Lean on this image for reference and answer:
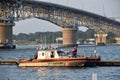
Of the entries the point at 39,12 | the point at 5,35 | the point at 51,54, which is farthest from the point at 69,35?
the point at 51,54

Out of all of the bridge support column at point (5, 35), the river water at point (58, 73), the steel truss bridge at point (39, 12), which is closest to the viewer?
the river water at point (58, 73)

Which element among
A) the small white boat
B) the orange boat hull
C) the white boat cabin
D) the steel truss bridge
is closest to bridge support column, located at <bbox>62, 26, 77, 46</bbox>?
the steel truss bridge

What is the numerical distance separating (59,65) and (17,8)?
10805 cm

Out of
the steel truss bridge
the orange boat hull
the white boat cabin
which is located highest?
the steel truss bridge

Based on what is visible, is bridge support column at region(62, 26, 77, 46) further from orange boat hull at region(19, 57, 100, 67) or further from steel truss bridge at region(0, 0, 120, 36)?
orange boat hull at region(19, 57, 100, 67)

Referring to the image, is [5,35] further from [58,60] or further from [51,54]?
[58,60]

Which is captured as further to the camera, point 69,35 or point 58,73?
point 69,35

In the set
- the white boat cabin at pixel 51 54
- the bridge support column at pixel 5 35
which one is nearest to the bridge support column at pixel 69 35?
the bridge support column at pixel 5 35

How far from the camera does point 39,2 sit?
173 meters

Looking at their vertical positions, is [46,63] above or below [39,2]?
below

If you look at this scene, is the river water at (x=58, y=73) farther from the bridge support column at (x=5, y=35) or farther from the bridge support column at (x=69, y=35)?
the bridge support column at (x=69, y=35)

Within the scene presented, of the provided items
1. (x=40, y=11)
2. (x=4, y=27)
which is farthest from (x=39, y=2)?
(x=4, y=27)

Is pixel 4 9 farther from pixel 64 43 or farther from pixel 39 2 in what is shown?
pixel 64 43

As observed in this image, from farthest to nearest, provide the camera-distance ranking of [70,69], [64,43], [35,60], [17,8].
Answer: [64,43]
[17,8]
[35,60]
[70,69]
